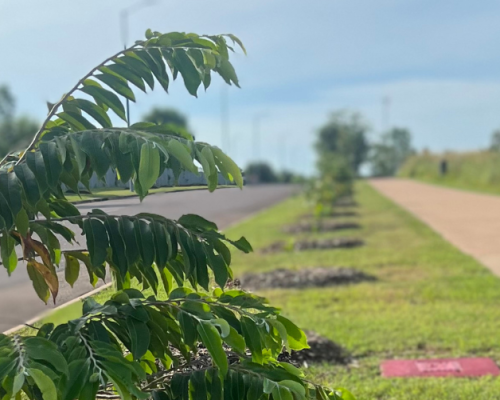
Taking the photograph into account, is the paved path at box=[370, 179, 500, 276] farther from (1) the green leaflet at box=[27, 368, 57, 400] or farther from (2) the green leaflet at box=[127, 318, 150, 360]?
(1) the green leaflet at box=[27, 368, 57, 400]

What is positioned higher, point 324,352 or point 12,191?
point 12,191

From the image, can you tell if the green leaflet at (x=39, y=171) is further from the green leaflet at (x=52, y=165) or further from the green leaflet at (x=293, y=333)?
the green leaflet at (x=293, y=333)

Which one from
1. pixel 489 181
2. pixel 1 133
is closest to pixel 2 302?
pixel 489 181

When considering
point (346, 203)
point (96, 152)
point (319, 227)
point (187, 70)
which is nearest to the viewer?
point (96, 152)

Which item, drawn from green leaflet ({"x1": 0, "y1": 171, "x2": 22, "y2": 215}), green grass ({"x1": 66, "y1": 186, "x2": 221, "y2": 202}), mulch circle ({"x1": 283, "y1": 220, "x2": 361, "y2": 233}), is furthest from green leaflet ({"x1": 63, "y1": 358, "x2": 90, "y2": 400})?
mulch circle ({"x1": 283, "y1": 220, "x2": 361, "y2": 233})

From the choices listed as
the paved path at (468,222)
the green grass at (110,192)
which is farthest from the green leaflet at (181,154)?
the paved path at (468,222)

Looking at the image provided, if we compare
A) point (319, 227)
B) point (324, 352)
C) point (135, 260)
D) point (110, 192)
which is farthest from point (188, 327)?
point (319, 227)

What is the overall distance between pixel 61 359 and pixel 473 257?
10877 millimetres

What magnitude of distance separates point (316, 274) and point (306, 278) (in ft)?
0.73

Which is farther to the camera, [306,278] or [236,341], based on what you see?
[306,278]

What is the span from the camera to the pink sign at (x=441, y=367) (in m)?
5.28

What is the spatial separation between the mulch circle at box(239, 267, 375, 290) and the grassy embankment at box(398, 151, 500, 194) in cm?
2383

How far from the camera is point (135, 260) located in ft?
6.89

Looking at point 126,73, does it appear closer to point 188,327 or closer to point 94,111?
point 94,111
